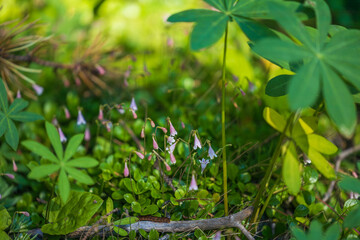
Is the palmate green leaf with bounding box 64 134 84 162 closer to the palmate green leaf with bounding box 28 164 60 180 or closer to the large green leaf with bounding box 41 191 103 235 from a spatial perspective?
the palmate green leaf with bounding box 28 164 60 180

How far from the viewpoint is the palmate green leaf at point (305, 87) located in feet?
3.15

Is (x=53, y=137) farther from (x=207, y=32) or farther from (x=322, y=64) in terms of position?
(x=322, y=64)

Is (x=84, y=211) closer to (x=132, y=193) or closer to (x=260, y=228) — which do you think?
(x=132, y=193)

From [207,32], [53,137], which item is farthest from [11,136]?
[207,32]

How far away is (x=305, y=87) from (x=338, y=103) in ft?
0.40

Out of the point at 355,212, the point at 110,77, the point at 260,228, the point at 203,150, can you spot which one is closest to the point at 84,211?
the point at 203,150

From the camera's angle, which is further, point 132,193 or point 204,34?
point 132,193

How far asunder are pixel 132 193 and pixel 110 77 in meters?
1.23

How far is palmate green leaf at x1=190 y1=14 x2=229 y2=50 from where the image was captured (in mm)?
1086

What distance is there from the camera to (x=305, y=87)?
0.99 metres

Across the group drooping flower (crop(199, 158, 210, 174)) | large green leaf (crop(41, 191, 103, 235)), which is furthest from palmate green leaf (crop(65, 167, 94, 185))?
drooping flower (crop(199, 158, 210, 174))

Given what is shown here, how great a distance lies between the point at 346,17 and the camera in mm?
2807

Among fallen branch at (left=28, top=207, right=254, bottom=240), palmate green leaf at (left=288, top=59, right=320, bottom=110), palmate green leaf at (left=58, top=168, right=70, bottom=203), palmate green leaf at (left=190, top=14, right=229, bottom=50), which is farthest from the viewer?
fallen branch at (left=28, top=207, right=254, bottom=240)

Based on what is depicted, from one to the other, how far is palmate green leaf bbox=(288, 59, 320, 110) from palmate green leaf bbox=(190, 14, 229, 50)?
11.2 inches
